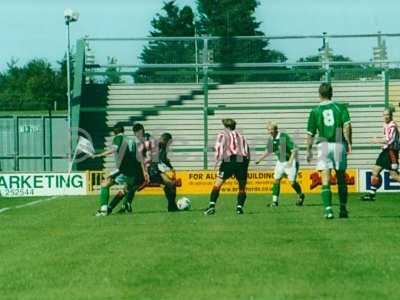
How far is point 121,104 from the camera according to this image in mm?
41438

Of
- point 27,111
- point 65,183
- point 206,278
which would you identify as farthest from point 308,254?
point 27,111

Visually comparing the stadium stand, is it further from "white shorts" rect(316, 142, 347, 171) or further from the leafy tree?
"white shorts" rect(316, 142, 347, 171)

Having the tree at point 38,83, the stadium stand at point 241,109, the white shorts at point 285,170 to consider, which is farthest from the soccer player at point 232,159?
the tree at point 38,83

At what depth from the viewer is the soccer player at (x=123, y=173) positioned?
21.7m

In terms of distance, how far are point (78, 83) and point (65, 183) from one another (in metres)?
7.01

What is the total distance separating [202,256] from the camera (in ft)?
41.8

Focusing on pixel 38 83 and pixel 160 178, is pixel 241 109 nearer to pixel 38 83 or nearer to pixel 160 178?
pixel 160 178

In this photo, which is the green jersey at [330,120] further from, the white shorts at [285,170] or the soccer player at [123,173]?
the white shorts at [285,170]

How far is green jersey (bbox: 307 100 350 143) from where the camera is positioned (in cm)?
1830

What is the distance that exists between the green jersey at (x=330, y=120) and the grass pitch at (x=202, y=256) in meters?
1.36

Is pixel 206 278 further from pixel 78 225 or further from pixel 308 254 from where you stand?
pixel 78 225

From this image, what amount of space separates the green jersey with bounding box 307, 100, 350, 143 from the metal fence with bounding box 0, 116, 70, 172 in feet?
77.2

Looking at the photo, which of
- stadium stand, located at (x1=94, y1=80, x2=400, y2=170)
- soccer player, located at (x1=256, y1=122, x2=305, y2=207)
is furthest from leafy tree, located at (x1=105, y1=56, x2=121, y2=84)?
soccer player, located at (x1=256, y1=122, x2=305, y2=207)

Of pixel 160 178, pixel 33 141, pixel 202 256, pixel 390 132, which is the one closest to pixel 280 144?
pixel 390 132
